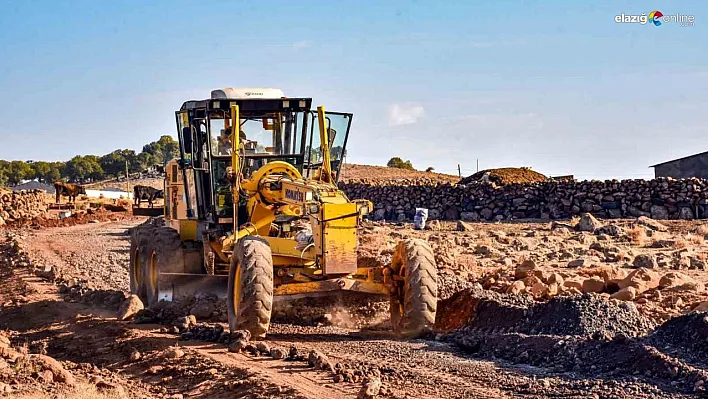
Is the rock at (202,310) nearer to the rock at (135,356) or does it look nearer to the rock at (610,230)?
the rock at (135,356)

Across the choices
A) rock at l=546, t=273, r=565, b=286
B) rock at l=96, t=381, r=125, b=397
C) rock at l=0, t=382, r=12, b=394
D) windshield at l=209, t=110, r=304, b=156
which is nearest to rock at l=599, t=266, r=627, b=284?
rock at l=546, t=273, r=565, b=286

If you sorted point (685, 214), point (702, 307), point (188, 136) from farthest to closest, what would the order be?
1. point (685, 214)
2. point (188, 136)
3. point (702, 307)

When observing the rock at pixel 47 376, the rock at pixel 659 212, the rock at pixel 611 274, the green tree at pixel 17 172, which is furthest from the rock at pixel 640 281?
the green tree at pixel 17 172

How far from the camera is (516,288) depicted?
13.9 m

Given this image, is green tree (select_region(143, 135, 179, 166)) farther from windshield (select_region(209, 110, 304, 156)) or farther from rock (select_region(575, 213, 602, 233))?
windshield (select_region(209, 110, 304, 156))

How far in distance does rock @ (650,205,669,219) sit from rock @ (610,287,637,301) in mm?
19658

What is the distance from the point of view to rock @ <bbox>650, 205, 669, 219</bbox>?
3191 cm

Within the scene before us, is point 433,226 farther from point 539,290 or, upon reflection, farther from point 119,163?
point 119,163

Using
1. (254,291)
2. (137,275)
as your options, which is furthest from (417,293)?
(137,275)

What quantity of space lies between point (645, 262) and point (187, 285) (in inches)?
341

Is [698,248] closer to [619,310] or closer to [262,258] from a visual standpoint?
[619,310]

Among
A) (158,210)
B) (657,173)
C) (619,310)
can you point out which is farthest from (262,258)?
(657,173)

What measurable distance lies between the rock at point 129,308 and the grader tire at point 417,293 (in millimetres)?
4134

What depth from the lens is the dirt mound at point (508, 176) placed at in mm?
38781
